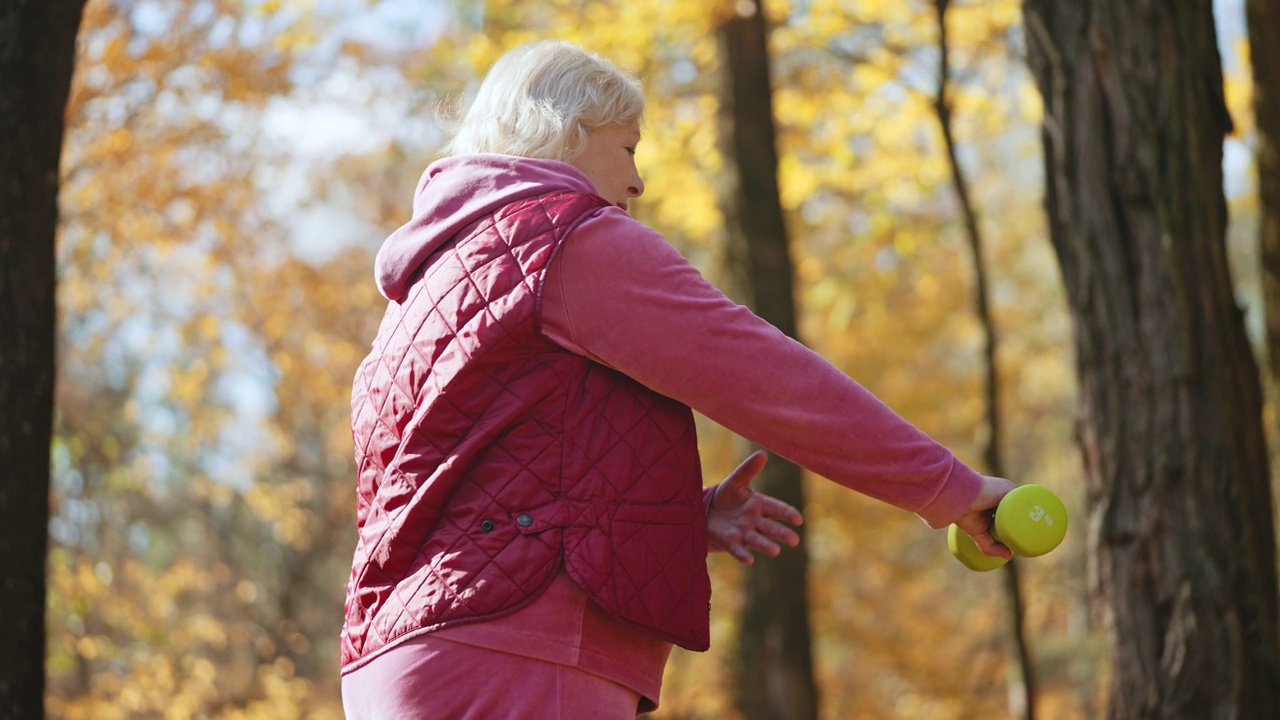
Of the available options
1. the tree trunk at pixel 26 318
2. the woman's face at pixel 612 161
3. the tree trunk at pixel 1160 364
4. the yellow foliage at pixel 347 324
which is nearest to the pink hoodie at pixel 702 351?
the woman's face at pixel 612 161

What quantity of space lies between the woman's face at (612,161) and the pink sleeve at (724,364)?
0.66 ft

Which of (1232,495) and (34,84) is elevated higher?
(34,84)

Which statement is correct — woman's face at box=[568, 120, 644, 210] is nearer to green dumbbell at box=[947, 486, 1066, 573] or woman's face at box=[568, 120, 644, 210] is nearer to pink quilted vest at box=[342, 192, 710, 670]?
pink quilted vest at box=[342, 192, 710, 670]

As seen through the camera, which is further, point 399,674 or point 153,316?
point 153,316

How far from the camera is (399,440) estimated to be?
188 centimetres

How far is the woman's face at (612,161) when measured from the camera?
2035 mm

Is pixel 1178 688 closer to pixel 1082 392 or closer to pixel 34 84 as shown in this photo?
pixel 1082 392

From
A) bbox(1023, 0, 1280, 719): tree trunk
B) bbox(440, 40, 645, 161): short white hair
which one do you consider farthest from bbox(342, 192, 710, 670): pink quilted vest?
bbox(1023, 0, 1280, 719): tree trunk

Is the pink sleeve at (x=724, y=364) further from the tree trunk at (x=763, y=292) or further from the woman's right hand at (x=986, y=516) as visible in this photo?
the tree trunk at (x=763, y=292)

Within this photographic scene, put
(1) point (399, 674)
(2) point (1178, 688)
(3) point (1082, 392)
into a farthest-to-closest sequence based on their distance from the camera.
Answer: (3) point (1082, 392) < (2) point (1178, 688) < (1) point (399, 674)

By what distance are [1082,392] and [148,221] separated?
7.87m

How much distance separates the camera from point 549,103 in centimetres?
200

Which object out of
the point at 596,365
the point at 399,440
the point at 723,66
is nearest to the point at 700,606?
the point at 596,365

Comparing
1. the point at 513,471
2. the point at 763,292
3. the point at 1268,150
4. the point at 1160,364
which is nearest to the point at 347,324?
the point at 763,292
